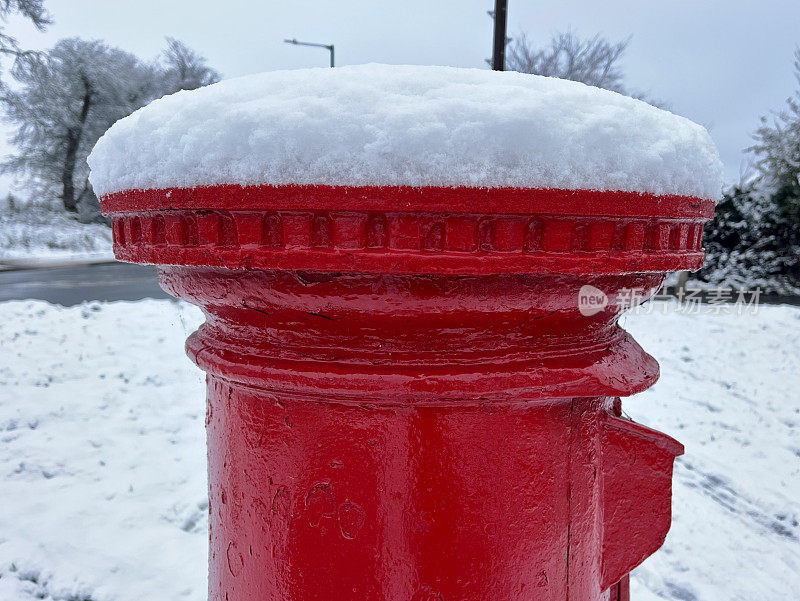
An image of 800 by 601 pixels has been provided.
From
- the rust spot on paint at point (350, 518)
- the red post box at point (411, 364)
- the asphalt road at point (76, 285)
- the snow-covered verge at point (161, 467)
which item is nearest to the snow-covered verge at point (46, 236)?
the asphalt road at point (76, 285)

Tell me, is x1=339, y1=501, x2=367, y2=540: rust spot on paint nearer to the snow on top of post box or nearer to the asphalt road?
the snow on top of post box

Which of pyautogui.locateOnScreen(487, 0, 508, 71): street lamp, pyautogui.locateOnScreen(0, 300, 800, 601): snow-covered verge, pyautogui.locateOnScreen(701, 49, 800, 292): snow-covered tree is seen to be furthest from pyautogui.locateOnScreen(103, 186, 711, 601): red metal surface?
pyautogui.locateOnScreen(701, 49, 800, 292): snow-covered tree

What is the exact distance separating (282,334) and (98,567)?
1.80m

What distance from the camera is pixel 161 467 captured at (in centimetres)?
274

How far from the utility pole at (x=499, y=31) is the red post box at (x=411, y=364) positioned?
5753 mm

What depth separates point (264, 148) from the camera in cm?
61

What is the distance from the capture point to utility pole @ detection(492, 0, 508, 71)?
5.85m

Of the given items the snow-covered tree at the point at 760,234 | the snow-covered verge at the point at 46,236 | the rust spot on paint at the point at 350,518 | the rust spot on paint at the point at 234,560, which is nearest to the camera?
the rust spot on paint at the point at 350,518

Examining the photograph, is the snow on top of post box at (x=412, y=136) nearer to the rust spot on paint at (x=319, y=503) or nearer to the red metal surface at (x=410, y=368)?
the red metal surface at (x=410, y=368)

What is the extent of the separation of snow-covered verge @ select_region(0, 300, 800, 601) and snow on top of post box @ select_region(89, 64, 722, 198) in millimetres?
1817

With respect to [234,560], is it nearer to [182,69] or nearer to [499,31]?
[499,31]

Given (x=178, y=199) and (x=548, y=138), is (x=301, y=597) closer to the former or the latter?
(x=178, y=199)

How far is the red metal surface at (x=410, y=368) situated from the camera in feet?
2.02

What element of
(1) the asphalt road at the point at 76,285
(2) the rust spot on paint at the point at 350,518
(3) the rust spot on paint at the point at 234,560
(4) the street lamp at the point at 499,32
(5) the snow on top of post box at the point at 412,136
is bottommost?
(1) the asphalt road at the point at 76,285
